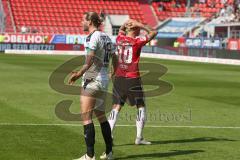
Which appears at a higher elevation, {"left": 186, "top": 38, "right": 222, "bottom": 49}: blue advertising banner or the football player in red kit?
the football player in red kit

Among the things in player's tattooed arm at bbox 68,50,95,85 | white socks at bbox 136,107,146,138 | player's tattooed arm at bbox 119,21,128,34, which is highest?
player's tattooed arm at bbox 119,21,128,34

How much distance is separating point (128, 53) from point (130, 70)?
12.0 inches

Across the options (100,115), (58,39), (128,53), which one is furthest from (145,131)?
(58,39)

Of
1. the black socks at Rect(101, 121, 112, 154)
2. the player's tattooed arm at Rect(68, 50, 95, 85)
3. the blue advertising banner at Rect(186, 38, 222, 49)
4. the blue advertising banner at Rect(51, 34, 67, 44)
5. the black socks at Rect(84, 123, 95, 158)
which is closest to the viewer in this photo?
the player's tattooed arm at Rect(68, 50, 95, 85)

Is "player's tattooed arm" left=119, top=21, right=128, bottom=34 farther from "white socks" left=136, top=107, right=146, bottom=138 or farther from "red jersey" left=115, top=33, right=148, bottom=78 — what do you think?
"white socks" left=136, top=107, right=146, bottom=138

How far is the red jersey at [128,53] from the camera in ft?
34.2

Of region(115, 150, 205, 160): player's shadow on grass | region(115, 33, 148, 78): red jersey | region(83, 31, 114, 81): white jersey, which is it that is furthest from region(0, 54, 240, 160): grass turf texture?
region(83, 31, 114, 81): white jersey

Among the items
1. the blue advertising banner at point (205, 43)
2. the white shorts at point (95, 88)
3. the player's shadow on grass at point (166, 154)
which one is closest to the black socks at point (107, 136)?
the player's shadow on grass at point (166, 154)

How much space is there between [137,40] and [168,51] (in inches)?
1827

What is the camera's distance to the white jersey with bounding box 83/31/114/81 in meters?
8.52

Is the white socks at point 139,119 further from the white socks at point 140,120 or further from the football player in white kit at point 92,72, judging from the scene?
the football player in white kit at point 92,72

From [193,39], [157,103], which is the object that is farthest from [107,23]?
[157,103]

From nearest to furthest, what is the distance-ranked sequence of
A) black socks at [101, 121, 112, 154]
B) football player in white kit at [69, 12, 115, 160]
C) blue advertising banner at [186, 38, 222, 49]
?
football player in white kit at [69, 12, 115, 160], black socks at [101, 121, 112, 154], blue advertising banner at [186, 38, 222, 49]

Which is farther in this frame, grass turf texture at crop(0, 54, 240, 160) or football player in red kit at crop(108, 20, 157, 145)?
football player in red kit at crop(108, 20, 157, 145)
